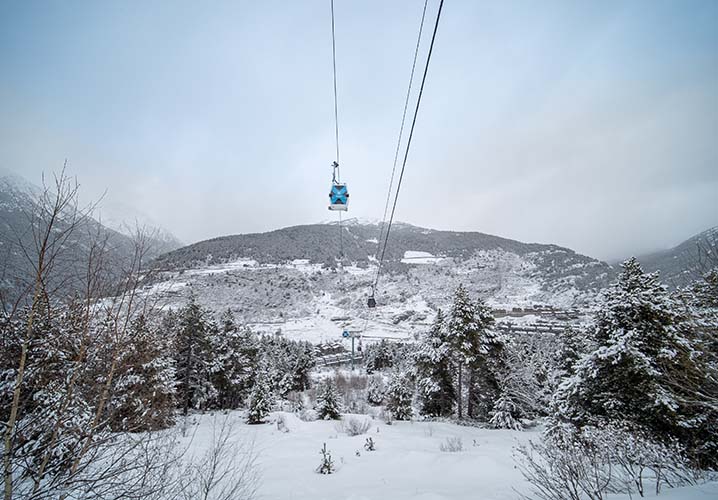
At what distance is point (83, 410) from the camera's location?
375cm

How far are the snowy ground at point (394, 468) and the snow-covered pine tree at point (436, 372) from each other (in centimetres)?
490

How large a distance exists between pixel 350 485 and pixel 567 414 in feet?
30.7

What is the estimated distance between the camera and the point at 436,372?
18.7 meters

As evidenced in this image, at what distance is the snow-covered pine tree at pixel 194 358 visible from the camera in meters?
20.0

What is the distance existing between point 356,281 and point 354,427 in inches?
5271

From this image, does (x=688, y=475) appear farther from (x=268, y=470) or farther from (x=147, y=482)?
(x=268, y=470)

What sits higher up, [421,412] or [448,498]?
[448,498]

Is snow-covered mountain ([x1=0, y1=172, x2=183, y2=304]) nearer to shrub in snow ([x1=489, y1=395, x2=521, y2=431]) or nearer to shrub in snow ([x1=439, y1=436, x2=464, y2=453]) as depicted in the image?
shrub in snow ([x1=439, y1=436, x2=464, y2=453])

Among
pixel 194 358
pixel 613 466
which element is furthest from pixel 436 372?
pixel 194 358

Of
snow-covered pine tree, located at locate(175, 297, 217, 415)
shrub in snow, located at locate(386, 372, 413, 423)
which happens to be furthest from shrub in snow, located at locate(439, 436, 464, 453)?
snow-covered pine tree, located at locate(175, 297, 217, 415)

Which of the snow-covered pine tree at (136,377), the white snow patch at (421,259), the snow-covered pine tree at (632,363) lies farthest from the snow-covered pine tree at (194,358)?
the white snow patch at (421,259)

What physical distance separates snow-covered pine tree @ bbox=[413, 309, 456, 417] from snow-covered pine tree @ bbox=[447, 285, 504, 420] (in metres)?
0.73

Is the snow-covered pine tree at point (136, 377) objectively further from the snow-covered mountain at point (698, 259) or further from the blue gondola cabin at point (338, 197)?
the snow-covered mountain at point (698, 259)

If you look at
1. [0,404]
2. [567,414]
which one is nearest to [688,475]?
[567,414]
